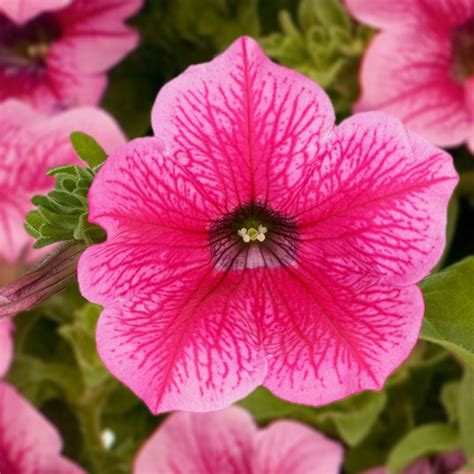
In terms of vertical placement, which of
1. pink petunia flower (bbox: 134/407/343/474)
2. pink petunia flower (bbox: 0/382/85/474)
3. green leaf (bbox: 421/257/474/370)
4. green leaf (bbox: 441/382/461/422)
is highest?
green leaf (bbox: 421/257/474/370)

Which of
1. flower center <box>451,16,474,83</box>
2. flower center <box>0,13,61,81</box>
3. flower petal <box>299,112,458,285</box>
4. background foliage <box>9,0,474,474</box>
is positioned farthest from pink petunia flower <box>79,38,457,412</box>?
flower center <box>0,13,61,81</box>

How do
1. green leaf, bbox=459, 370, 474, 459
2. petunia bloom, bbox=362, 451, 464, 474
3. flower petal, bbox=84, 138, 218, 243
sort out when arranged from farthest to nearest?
petunia bloom, bbox=362, 451, 464, 474, green leaf, bbox=459, 370, 474, 459, flower petal, bbox=84, 138, 218, 243

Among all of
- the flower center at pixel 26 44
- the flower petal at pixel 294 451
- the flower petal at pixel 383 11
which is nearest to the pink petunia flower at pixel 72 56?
the flower center at pixel 26 44

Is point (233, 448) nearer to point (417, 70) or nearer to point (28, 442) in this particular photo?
point (28, 442)

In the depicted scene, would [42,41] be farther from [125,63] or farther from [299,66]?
[299,66]

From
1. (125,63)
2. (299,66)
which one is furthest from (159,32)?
(299,66)

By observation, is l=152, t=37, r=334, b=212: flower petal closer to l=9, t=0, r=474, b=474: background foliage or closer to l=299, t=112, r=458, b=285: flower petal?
l=299, t=112, r=458, b=285: flower petal
